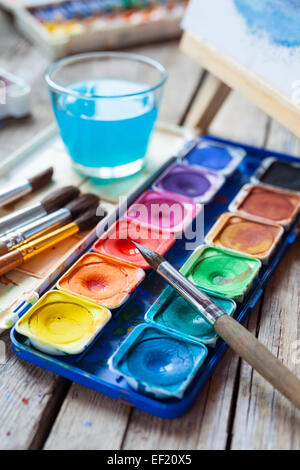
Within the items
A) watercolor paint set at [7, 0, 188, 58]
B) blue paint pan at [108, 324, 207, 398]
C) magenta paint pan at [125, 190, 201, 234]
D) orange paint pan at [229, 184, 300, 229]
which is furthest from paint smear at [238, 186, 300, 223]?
watercolor paint set at [7, 0, 188, 58]

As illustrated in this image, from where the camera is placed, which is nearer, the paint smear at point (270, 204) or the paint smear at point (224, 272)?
the paint smear at point (224, 272)

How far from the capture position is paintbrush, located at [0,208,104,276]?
863mm

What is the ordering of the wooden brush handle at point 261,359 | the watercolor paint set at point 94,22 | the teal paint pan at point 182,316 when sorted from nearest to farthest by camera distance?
the wooden brush handle at point 261,359
the teal paint pan at point 182,316
the watercolor paint set at point 94,22

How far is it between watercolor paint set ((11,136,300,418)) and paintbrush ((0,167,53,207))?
186mm

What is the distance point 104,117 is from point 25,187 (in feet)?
0.65

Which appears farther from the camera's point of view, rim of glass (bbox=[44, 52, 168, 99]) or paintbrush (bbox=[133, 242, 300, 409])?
rim of glass (bbox=[44, 52, 168, 99])

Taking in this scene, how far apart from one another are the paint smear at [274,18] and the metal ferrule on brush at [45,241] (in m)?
0.49

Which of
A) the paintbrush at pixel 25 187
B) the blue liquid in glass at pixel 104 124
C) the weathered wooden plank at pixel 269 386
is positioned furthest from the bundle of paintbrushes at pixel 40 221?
the weathered wooden plank at pixel 269 386

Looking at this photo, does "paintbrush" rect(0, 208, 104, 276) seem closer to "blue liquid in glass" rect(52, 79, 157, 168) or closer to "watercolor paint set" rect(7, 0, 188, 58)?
"blue liquid in glass" rect(52, 79, 157, 168)

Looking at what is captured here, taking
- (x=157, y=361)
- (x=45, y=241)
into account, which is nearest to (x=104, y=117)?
(x=45, y=241)

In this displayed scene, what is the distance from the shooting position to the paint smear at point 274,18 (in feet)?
3.07

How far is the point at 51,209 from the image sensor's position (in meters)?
0.99

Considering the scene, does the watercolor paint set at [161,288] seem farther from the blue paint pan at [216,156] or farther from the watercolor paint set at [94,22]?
the watercolor paint set at [94,22]

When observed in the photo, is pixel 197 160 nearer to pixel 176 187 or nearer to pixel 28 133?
pixel 176 187
